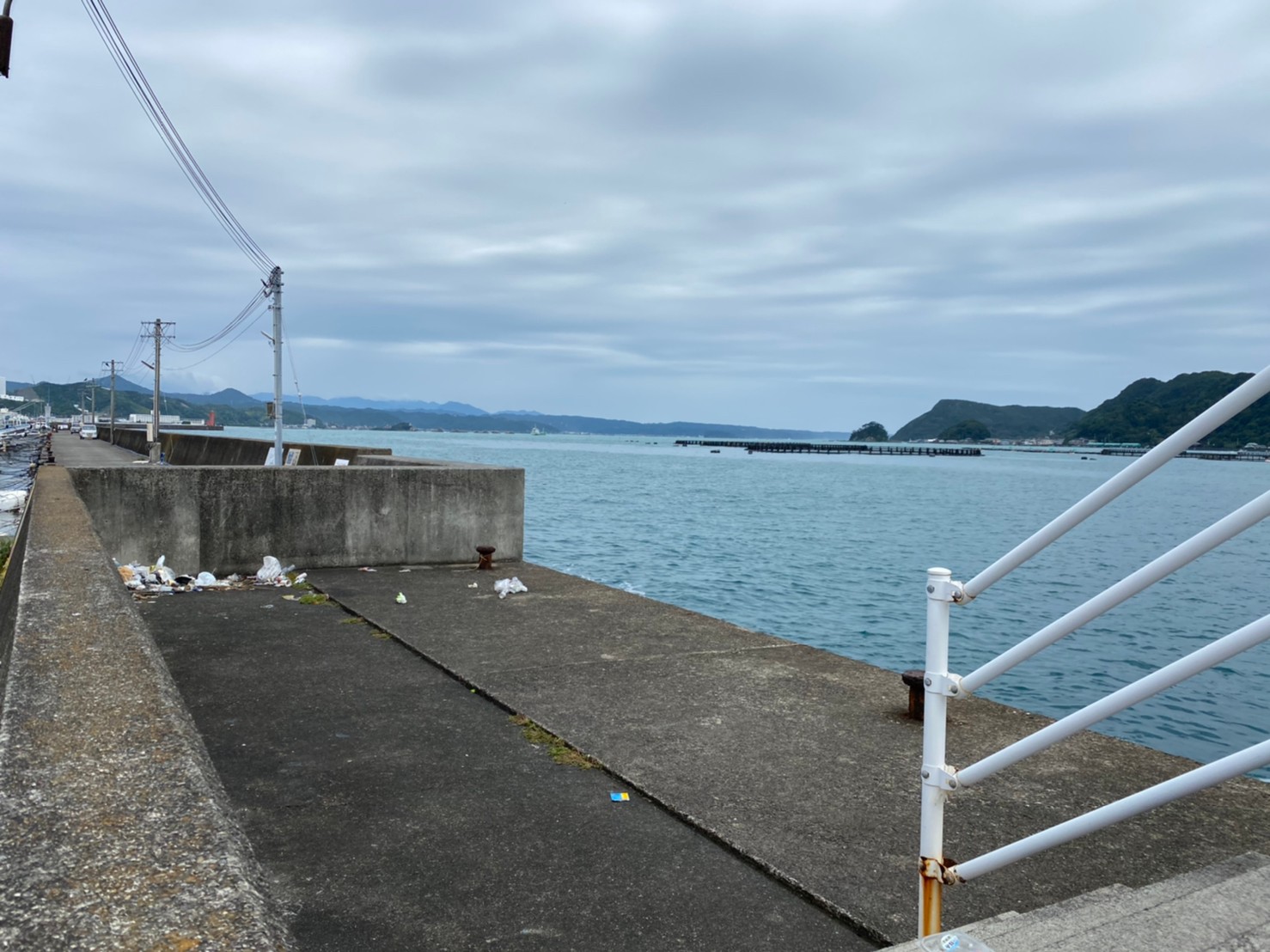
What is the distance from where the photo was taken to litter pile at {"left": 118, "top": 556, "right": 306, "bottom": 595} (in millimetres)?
8273

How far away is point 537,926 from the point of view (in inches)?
117

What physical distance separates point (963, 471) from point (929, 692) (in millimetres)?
118818

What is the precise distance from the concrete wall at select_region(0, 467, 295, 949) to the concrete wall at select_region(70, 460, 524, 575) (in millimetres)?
5889

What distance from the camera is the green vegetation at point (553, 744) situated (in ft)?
14.5

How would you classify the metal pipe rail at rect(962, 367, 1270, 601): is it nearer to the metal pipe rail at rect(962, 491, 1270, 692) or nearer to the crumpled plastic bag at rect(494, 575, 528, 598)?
the metal pipe rail at rect(962, 491, 1270, 692)

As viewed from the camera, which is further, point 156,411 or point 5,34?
point 156,411

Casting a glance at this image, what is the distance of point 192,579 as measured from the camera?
8.77m

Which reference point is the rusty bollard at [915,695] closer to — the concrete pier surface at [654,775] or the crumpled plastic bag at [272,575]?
the concrete pier surface at [654,775]

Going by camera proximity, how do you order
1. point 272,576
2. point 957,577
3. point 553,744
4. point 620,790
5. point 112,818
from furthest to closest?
point 957,577 < point 272,576 < point 553,744 < point 620,790 < point 112,818

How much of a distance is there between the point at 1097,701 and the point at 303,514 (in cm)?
857

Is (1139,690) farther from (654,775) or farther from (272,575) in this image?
(272,575)

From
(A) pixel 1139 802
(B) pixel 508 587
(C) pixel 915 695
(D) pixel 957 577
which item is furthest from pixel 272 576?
(D) pixel 957 577

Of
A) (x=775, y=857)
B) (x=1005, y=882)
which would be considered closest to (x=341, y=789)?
(x=775, y=857)

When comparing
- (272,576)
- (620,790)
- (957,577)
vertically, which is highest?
(272,576)
